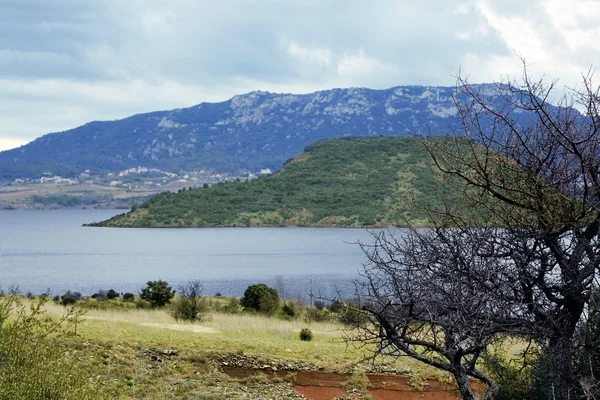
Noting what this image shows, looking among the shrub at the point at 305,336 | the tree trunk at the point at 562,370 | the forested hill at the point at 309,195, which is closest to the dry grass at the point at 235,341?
the shrub at the point at 305,336

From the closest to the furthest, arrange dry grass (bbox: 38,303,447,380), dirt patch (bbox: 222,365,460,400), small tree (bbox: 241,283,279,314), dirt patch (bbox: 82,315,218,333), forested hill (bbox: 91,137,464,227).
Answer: dirt patch (bbox: 222,365,460,400)
dry grass (bbox: 38,303,447,380)
dirt patch (bbox: 82,315,218,333)
small tree (bbox: 241,283,279,314)
forested hill (bbox: 91,137,464,227)

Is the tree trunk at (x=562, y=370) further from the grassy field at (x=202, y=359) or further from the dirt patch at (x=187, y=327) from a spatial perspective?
the dirt patch at (x=187, y=327)

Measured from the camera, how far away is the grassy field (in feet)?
46.4

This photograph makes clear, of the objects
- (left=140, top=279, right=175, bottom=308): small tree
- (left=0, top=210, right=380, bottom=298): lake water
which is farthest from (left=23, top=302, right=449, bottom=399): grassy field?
(left=0, top=210, right=380, bottom=298): lake water

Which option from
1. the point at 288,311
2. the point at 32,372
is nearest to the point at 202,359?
the point at 32,372

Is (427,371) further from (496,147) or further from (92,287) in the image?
(92,287)

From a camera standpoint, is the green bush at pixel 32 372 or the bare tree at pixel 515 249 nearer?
the bare tree at pixel 515 249

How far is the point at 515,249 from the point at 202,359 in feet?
34.8

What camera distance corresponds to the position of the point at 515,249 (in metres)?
7.40

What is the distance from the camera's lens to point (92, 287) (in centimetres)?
6531

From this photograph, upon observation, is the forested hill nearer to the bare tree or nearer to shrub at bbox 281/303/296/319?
shrub at bbox 281/303/296/319

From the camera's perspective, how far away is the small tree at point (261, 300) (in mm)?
32406

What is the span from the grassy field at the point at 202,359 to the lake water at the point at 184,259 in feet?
98.9

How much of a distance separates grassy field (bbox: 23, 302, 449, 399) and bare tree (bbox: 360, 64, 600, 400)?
537 centimetres
